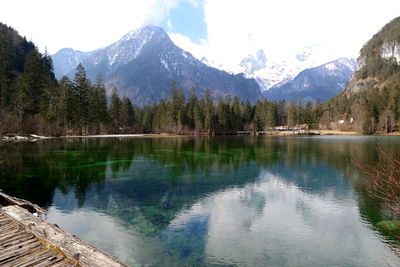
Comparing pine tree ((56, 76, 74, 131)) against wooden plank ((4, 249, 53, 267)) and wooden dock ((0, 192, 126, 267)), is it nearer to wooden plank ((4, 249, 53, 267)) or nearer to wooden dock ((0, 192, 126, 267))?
wooden dock ((0, 192, 126, 267))

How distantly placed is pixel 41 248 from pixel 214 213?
40.9ft

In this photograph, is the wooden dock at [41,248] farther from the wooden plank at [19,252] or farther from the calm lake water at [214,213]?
the calm lake water at [214,213]

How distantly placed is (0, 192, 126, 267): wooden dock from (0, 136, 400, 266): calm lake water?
403 centimetres

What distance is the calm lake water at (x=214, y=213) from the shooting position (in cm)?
1388

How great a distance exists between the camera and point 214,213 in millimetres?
20250

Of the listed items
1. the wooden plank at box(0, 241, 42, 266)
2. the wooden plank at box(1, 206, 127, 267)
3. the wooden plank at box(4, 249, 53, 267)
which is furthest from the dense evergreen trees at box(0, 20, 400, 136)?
the wooden plank at box(4, 249, 53, 267)

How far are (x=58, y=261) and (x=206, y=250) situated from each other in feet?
24.5

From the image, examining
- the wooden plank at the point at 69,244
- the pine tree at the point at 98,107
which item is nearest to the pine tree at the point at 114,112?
the pine tree at the point at 98,107

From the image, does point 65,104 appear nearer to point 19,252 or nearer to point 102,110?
point 102,110

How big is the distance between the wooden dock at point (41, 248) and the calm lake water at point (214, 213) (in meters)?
4.03

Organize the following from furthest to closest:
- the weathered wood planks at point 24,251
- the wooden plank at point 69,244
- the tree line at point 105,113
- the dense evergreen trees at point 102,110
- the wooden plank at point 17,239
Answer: the dense evergreen trees at point 102,110 → the tree line at point 105,113 → the wooden plank at point 17,239 → the weathered wood planks at point 24,251 → the wooden plank at point 69,244

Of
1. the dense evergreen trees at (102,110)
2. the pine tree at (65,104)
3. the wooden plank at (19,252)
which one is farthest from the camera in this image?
the pine tree at (65,104)

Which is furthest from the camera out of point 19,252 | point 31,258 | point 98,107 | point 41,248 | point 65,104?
point 98,107

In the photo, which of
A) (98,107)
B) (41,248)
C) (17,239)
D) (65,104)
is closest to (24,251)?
(41,248)
